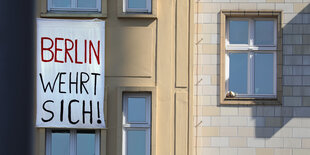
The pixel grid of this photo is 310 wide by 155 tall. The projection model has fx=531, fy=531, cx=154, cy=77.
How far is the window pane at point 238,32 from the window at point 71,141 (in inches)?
133

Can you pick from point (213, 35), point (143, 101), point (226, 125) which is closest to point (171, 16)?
point (213, 35)

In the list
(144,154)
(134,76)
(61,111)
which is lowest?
(144,154)

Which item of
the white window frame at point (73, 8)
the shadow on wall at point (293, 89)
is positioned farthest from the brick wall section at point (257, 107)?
the white window frame at point (73, 8)

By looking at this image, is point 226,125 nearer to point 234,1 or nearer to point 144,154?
point 144,154

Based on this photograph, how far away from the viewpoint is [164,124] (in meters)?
10.4

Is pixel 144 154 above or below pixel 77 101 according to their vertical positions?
below

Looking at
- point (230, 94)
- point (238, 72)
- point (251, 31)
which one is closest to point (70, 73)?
point (230, 94)

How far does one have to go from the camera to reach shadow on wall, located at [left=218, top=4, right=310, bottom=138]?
35.2 feet

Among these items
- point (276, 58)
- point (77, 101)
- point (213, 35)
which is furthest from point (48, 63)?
point (276, 58)

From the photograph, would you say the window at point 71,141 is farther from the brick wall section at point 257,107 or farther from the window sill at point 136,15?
the window sill at point 136,15

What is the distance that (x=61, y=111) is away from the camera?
10.4m

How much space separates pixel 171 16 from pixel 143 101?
177cm

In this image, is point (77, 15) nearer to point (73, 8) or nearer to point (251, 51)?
point (73, 8)

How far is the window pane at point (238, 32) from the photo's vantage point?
10977mm
